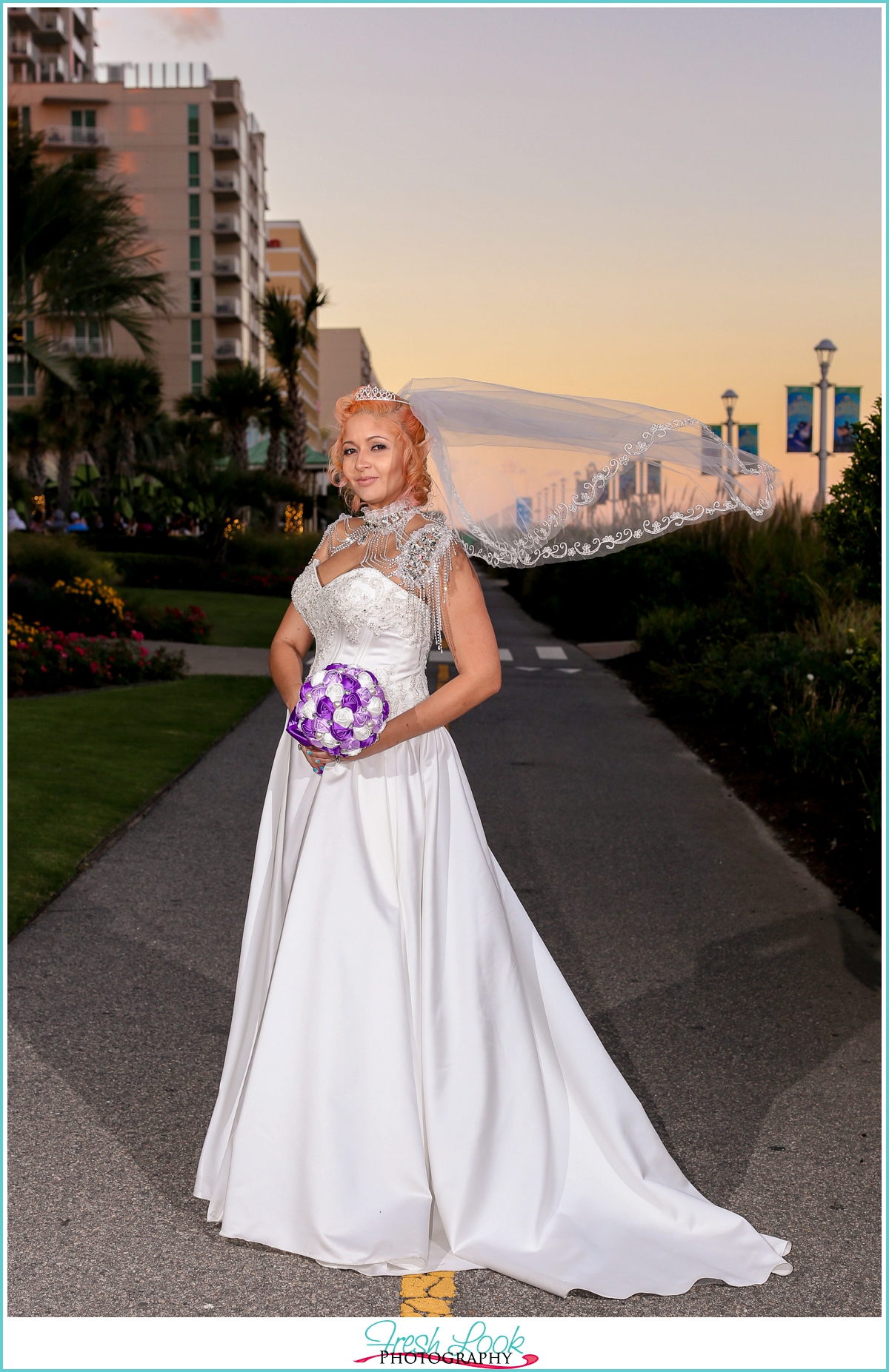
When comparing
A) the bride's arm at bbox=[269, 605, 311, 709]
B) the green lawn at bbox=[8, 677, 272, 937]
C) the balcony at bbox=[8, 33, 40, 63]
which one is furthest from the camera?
→ the balcony at bbox=[8, 33, 40, 63]

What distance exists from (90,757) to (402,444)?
798 cm

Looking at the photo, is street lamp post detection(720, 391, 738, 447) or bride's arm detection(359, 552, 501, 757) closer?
bride's arm detection(359, 552, 501, 757)

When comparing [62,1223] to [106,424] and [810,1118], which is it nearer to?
[810,1118]

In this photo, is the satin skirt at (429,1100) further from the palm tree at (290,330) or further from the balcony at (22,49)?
the balcony at (22,49)

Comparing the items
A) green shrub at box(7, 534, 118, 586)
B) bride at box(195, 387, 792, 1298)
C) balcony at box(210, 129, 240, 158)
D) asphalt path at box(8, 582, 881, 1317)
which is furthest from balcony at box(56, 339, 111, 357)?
bride at box(195, 387, 792, 1298)

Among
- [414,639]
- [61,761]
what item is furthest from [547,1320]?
[61,761]

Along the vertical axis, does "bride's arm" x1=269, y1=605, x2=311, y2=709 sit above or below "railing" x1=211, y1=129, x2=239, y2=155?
below

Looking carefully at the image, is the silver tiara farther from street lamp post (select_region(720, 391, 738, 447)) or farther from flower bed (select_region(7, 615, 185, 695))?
street lamp post (select_region(720, 391, 738, 447))

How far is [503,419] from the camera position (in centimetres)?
348

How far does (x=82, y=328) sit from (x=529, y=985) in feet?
60.1

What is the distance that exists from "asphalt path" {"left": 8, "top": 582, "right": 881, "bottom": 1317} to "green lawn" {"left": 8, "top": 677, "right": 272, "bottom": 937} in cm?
27

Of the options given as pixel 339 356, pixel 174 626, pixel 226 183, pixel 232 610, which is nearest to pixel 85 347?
pixel 226 183

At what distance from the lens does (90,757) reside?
10672 mm

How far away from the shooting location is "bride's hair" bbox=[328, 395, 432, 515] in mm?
3385
